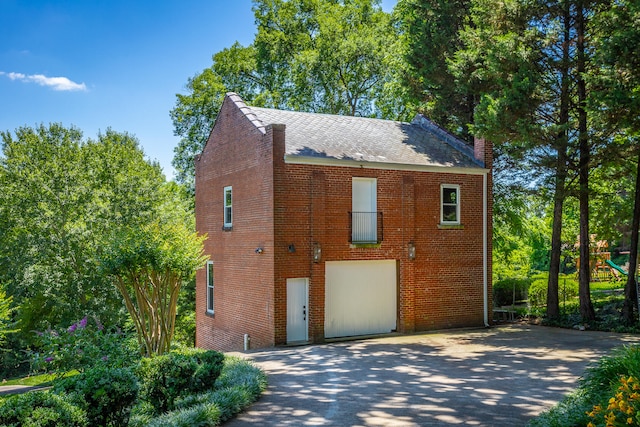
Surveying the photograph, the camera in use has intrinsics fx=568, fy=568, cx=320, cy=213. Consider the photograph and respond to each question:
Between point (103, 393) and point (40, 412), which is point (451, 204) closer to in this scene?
point (103, 393)

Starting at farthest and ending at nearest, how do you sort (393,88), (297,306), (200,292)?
(393,88) → (200,292) → (297,306)

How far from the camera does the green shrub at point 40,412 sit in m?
6.45

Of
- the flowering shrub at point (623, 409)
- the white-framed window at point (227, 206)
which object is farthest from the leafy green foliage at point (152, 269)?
the flowering shrub at point (623, 409)

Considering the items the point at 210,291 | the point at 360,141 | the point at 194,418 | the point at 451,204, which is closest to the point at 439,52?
the point at 360,141

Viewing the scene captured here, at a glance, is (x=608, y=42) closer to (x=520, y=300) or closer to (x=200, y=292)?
(x=520, y=300)

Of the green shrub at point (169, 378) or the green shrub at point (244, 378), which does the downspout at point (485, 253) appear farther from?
the green shrub at point (169, 378)

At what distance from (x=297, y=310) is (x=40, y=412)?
11.2m

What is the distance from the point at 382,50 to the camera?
3416 cm

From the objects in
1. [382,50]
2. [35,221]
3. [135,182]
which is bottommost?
[35,221]

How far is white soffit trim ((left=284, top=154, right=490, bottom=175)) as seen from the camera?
1736 centimetres

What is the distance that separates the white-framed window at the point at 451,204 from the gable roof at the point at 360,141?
0.88 m

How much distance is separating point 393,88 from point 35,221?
18.8 metres

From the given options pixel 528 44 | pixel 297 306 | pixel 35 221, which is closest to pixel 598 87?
pixel 528 44

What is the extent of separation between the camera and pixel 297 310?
17.5m
